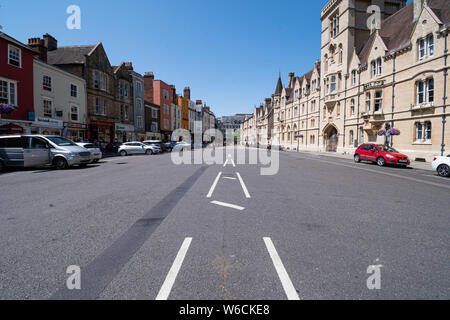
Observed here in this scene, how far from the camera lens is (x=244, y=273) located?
2.80 m

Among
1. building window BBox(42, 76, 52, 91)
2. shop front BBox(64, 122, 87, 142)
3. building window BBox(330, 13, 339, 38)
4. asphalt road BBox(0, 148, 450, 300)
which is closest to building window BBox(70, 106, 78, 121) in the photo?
shop front BBox(64, 122, 87, 142)

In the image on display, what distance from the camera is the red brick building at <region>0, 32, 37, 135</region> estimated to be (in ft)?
60.5

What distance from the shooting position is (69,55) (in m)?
29.1

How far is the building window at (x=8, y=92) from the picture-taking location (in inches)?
730

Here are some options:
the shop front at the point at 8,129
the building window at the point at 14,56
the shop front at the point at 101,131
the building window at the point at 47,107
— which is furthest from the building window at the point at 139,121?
the shop front at the point at 8,129

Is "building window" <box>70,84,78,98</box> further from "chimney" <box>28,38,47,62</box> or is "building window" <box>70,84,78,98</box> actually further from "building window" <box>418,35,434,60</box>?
"building window" <box>418,35,434,60</box>

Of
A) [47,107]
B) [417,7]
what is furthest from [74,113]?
[417,7]

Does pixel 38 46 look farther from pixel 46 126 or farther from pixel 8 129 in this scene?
pixel 8 129

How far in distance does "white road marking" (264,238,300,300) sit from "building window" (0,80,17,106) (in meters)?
24.4

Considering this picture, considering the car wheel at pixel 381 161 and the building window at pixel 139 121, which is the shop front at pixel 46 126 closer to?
the building window at pixel 139 121

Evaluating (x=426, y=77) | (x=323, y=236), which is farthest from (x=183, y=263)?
(x=426, y=77)

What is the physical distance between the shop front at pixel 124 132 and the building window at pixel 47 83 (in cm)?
1072

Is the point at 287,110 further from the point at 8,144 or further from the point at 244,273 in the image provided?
the point at 244,273

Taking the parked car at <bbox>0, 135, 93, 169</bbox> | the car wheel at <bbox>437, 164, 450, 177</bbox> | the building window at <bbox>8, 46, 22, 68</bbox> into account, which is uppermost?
the building window at <bbox>8, 46, 22, 68</bbox>
